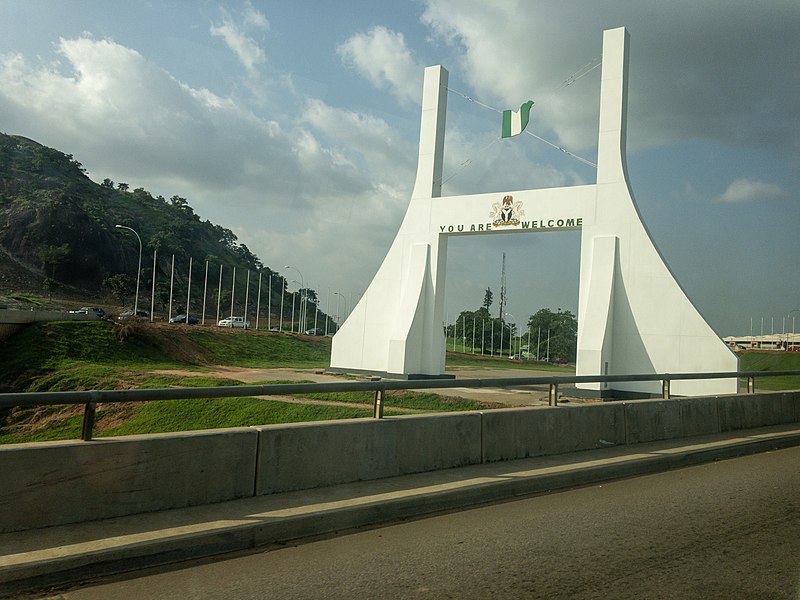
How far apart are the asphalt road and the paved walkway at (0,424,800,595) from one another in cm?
21

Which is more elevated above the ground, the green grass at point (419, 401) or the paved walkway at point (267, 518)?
the paved walkway at point (267, 518)

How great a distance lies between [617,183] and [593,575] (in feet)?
65.4

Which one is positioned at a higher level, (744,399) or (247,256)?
(247,256)

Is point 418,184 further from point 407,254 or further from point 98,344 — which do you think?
point 98,344

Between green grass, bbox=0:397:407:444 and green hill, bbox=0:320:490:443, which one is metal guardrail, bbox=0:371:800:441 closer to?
green hill, bbox=0:320:490:443

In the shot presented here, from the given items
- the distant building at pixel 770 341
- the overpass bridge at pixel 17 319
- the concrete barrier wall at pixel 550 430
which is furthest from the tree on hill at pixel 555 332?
the concrete barrier wall at pixel 550 430

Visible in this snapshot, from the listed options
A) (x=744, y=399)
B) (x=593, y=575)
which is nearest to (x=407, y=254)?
(x=744, y=399)

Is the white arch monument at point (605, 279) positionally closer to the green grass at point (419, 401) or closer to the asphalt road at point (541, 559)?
the green grass at point (419, 401)

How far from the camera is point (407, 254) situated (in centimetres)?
2877

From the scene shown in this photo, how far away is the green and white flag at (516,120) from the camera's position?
1030 inches

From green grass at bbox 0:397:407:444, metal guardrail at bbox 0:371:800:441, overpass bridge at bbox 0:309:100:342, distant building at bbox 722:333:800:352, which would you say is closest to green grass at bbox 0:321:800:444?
green grass at bbox 0:397:407:444

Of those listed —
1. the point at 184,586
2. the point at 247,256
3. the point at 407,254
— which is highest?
the point at 247,256

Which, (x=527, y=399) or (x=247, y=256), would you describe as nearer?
(x=527, y=399)

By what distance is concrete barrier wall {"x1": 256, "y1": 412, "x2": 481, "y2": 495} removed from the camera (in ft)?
23.7
